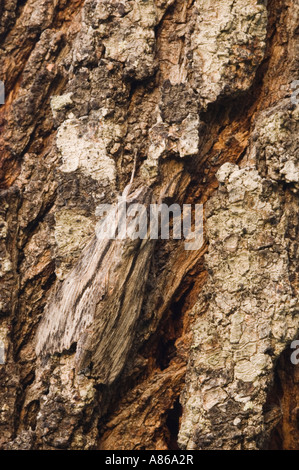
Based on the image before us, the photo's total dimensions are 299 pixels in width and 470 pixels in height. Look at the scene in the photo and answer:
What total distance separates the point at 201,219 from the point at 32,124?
1.17 meters

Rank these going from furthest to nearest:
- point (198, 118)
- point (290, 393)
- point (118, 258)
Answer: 1. point (290, 393)
2. point (198, 118)
3. point (118, 258)

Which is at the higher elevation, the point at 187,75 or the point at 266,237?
the point at 187,75

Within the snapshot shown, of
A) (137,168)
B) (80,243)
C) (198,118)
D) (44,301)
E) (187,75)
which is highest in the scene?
(187,75)

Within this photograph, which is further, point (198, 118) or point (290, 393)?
point (290, 393)

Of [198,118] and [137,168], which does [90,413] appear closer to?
[137,168]

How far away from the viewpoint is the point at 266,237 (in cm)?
337

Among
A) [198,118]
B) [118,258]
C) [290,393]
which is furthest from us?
[290,393]

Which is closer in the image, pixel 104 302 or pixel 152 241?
pixel 104 302

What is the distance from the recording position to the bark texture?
3.32 metres

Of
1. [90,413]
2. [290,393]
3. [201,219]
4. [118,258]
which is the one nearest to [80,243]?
[118,258]

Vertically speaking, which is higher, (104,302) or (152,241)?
(152,241)

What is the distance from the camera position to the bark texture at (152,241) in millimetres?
3318

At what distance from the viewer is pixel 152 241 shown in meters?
3.39

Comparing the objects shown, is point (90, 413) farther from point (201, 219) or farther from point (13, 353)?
point (201, 219)
